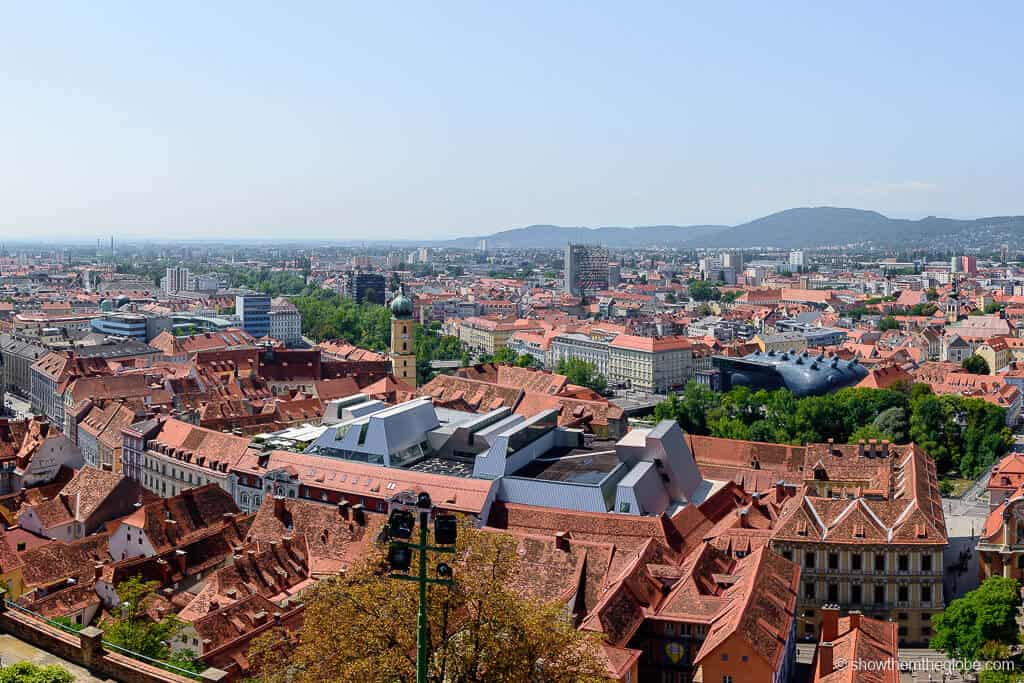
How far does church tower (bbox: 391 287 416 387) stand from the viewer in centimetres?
9962

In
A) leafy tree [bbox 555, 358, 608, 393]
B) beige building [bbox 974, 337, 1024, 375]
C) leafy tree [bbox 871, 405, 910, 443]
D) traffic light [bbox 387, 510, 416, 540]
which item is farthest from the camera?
beige building [bbox 974, 337, 1024, 375]

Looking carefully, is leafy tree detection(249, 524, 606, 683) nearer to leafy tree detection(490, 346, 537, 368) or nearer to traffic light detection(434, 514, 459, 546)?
traffic light detection(434, 514, 459, 546)

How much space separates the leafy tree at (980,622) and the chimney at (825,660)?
725cm

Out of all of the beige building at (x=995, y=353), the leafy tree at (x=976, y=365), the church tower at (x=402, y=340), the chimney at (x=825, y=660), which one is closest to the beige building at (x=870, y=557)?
the chimney at (x=825, y=660)

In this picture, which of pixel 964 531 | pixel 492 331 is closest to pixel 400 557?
pixel 964 531

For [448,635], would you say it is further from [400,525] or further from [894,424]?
[894,424]

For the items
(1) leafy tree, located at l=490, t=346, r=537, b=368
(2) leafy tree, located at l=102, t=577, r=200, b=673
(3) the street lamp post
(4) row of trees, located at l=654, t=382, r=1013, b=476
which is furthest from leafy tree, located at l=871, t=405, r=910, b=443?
(3) the street lamp post

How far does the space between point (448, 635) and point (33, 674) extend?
941 centimetres

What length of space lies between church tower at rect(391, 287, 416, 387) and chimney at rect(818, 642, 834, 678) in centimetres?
6359

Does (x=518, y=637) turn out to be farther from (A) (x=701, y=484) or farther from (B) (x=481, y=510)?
(A) (x=701, y=484)

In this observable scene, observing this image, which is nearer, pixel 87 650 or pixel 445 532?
pixel 445 532

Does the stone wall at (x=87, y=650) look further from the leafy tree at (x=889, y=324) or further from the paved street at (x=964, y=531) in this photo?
the leafy tree at (x=889, y=324)

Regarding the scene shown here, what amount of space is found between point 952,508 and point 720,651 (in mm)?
43441

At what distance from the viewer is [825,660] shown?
40.5 metres
